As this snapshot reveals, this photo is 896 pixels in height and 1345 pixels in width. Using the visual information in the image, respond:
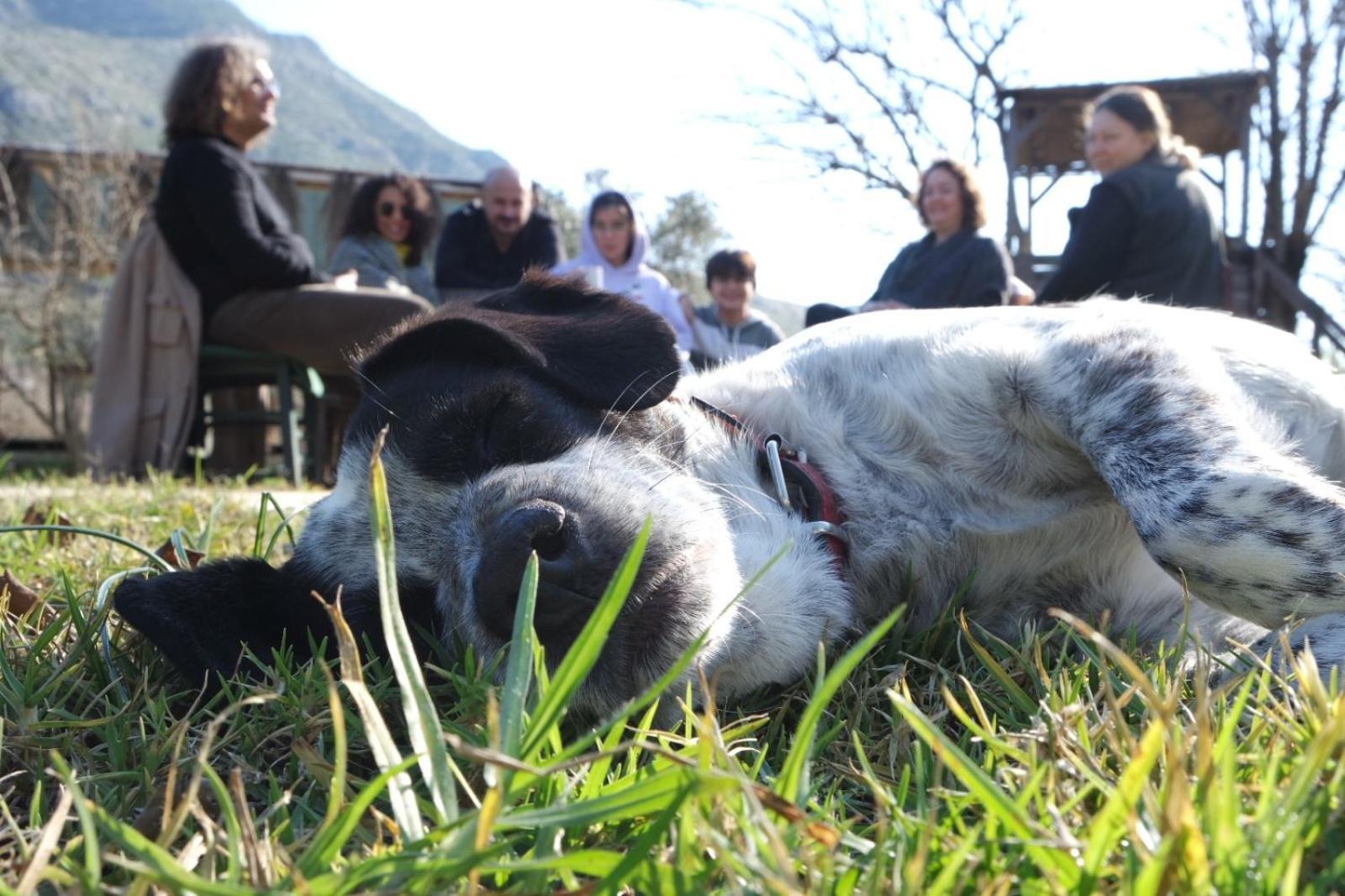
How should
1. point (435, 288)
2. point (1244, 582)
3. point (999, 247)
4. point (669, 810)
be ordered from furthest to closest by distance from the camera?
point (435, 288)
point (999, 247)
point (1244, 582)
point (669, 810)

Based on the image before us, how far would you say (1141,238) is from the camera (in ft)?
20.4

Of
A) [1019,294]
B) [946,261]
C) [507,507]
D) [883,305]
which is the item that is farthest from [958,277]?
[507,507]

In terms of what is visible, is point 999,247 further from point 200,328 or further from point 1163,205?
point 200,328

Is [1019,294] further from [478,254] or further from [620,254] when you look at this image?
[478,254]

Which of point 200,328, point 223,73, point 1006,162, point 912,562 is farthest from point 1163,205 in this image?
point 1006,162

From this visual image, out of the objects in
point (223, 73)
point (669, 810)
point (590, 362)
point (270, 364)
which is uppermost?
point (223, 73)

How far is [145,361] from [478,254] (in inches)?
103

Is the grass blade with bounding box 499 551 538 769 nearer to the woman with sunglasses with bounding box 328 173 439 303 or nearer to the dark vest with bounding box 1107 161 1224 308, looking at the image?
the dark vest with bounding box 1107 161 1224 308

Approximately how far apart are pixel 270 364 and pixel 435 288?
151cm

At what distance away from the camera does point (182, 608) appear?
1.94 m

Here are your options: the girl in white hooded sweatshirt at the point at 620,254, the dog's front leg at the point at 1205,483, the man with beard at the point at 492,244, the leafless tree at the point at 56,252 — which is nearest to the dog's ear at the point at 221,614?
the dog's front leg at the point at 1205,483

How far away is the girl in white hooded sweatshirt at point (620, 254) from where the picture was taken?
8.09 metres

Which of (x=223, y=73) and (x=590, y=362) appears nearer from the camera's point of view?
(x=590, y=362)

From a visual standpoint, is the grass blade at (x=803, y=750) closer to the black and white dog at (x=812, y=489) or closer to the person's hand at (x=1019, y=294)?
the black and white dog at (x=812, y=489)
